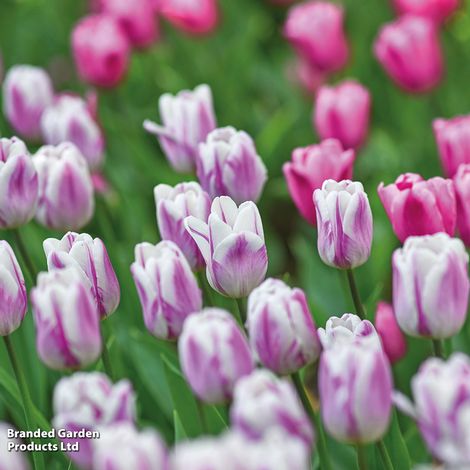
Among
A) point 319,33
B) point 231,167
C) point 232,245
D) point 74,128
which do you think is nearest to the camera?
point 232,245

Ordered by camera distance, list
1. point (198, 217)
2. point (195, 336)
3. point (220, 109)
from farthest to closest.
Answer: point (220, 109) < point (198, 217) < point (195, 336)

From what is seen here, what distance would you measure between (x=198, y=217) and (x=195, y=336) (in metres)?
0.34

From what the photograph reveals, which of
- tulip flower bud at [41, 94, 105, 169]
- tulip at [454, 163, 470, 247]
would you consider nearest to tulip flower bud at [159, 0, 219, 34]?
tulip flower bud at [41, 94, 105, 169]

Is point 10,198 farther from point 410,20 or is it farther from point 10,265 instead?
point 410,20

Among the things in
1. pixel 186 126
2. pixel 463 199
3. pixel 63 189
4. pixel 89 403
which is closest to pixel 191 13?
pixel 186 126

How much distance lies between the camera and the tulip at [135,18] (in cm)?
250

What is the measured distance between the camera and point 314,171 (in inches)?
54.6


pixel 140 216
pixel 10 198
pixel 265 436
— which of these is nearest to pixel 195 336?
pixel 265 436

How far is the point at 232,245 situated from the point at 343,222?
139 mm

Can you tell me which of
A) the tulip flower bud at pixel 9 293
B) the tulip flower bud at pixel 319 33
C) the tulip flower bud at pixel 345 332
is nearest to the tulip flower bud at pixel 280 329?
the tulip flower bud at pixel 345 332

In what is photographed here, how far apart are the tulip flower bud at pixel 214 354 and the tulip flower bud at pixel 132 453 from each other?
149mm

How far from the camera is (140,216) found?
2.00 metres

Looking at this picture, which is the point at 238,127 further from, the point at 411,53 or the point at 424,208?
the point at 424,208

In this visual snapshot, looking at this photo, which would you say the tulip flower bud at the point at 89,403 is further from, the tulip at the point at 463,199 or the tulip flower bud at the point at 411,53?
the tulip flower bud at the point at 411,53
